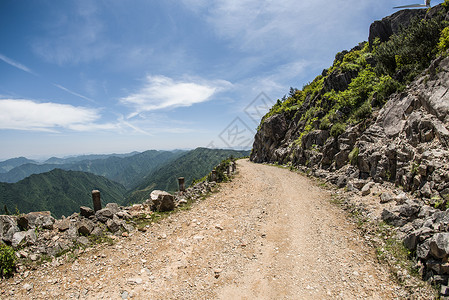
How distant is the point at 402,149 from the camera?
1059cm

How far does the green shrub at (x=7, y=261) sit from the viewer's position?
5.98 meters

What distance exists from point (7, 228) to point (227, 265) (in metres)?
8.29

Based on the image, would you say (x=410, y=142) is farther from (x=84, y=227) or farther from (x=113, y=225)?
(x=84, y=227)

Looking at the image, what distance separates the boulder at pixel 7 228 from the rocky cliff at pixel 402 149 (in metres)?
13.3

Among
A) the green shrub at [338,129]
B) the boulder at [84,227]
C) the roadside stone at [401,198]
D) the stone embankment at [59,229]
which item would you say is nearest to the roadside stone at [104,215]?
the stone embankment at [59,229]

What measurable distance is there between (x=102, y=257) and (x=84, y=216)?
2882mm

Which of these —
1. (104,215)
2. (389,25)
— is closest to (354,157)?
(104,215)

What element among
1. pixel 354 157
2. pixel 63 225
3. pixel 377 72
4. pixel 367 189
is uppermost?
pixel 377 72

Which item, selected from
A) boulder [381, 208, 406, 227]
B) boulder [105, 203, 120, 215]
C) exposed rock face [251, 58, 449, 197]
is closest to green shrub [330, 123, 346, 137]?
exposed rock face [251, 58, 449, 197]

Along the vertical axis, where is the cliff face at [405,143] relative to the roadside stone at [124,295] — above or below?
above

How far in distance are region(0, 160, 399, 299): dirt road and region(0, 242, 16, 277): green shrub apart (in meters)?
0.36

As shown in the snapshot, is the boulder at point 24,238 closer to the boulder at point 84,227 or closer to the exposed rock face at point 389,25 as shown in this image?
the boulder at point 84,227

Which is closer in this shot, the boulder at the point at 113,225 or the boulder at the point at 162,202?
the boulder at the point at 113,225

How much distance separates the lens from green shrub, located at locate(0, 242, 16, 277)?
19.6ft
